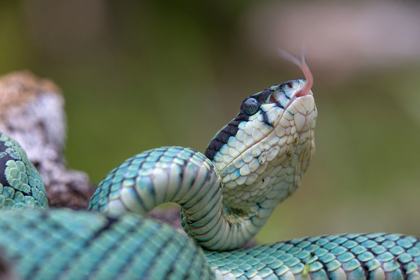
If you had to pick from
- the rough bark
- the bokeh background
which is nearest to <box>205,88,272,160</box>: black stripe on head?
the rough bark

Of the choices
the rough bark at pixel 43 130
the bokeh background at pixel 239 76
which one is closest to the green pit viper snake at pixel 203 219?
the rough bark at pixel 43 130

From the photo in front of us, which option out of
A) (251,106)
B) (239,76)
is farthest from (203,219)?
(239,76)

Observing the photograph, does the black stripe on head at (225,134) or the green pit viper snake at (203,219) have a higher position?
the black stripe on head at (225,134)

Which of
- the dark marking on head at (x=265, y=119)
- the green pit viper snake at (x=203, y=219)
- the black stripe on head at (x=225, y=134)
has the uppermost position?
the dark marking on head at (x=265, y=119)

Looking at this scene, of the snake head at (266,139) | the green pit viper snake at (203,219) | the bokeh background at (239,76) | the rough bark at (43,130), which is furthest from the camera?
the bokeh background at (239,76)

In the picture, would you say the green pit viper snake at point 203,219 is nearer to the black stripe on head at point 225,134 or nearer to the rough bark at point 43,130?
the black stripe on head at point 225,134

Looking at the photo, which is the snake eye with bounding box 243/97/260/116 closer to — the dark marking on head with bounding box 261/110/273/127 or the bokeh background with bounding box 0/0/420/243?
the dark marking on head with bounding box 261/110/273/127

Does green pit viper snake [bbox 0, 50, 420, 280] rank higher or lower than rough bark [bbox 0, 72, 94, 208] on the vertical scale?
higher

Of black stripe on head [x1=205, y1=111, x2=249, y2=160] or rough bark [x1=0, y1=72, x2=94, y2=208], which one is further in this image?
rough bark [x1=0, y1=72, x2=94, y2=208]

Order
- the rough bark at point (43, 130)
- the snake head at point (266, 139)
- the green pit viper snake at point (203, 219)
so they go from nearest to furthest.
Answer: the green pit viper snake at point (203, 219), the snake head at point (266, 139), the rough bark at point (43, 130)

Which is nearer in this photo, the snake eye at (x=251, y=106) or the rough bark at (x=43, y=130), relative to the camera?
the snake eye at (x=251, y=106)
